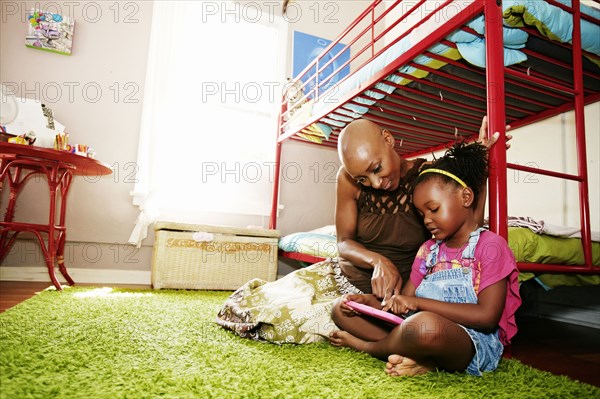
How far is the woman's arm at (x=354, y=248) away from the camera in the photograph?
103 cm

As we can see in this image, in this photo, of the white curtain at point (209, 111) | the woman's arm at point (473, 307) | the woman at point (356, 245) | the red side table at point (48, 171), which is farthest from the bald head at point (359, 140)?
the white curtain at point (209, 111)

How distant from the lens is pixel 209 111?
301 centimetres

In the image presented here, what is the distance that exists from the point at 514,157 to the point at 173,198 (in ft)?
7.88

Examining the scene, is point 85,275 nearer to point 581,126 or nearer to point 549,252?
point 549,252

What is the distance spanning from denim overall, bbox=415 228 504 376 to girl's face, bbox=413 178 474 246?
0.13 feet

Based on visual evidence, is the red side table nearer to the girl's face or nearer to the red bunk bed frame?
the red bunk bed frame

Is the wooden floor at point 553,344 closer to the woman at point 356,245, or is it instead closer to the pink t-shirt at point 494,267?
the pink t-shirt at point 494,267

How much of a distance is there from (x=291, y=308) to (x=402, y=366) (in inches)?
17.1

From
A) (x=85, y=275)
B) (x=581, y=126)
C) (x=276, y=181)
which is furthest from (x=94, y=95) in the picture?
(x=581, y=126)

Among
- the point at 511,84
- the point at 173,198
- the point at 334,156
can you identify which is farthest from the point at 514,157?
the point at 173,198

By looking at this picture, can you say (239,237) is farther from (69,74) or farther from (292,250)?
(69,74)

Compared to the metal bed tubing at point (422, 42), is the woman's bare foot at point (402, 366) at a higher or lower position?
lower

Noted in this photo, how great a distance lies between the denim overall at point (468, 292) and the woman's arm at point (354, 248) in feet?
0.32

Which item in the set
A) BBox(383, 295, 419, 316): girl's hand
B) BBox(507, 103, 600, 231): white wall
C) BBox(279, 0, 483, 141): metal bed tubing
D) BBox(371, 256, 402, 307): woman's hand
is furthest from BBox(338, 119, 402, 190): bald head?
BBox(507, 103, 600, 231): white wall
